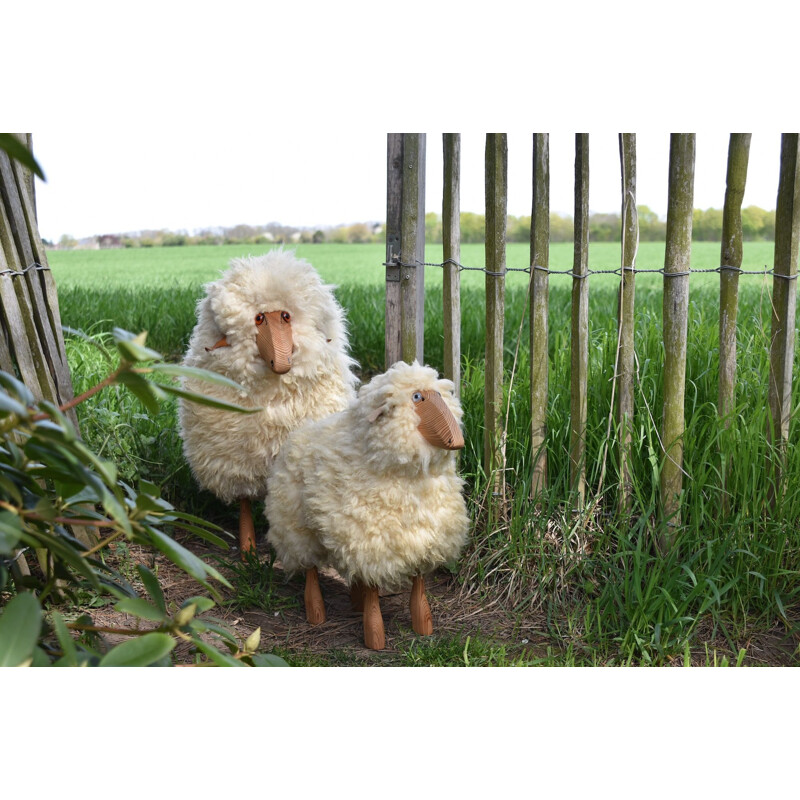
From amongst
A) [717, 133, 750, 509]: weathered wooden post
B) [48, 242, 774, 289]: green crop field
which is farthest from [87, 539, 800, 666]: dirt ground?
[48, 242, 774, 289]: green crop field

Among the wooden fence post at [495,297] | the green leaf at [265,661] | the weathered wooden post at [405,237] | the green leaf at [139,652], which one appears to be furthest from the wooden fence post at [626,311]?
the green leaf at [139,652]

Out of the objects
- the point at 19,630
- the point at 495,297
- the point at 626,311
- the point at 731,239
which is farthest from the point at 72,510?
the point at 731,239

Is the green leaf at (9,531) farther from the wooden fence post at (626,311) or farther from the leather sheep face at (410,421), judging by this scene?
the wooden fence post at (626,311)

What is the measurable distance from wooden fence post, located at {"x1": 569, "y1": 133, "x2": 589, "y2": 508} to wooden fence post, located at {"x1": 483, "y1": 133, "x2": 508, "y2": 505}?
0.88 ft

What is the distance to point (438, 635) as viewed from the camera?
272 centimetres

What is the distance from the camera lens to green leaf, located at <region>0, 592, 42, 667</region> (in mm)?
1161

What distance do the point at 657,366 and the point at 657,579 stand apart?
939 mm

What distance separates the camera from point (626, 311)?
2.86 m

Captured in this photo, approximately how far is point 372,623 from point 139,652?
1.45 meters

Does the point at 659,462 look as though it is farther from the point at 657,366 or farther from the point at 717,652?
the point at 717,652

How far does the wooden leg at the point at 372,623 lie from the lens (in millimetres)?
2662

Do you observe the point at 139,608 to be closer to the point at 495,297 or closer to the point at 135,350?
the point at 135,350

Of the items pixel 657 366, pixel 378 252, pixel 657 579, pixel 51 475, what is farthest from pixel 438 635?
pixel 378 252

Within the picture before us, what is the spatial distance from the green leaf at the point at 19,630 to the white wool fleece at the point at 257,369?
173 centimetres
